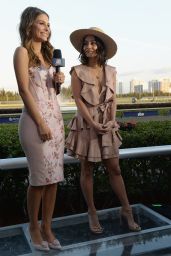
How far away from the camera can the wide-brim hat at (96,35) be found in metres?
3.21

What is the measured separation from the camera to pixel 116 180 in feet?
11.0

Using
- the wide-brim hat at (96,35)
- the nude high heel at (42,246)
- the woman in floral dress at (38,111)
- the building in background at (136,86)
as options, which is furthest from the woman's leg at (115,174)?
the building in background at (136,86)

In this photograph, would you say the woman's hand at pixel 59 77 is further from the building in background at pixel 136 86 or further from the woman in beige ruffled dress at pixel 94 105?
the building in background at pixel 136 86

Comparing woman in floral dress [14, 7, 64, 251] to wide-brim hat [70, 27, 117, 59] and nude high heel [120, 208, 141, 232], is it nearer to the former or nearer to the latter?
wide-brim hat [70, 27, 117, 59]

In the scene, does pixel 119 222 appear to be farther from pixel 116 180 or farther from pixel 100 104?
pixel 100 104

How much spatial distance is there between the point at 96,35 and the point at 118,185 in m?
1.27

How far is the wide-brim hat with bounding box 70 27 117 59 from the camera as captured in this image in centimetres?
321

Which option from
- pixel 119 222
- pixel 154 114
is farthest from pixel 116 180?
pixel 154 114

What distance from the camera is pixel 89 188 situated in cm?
337


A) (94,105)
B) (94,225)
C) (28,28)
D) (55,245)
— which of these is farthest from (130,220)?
(28,28)

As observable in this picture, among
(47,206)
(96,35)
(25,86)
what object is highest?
(96,35)

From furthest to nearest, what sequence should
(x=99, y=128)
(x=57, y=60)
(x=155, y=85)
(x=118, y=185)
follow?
(x=155, y=85), (x=118, y=185), (x=99, y=128), (x=57, y=60)

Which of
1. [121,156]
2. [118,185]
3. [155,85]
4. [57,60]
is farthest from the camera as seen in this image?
[155,85]

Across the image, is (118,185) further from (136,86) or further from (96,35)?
(136,86)
